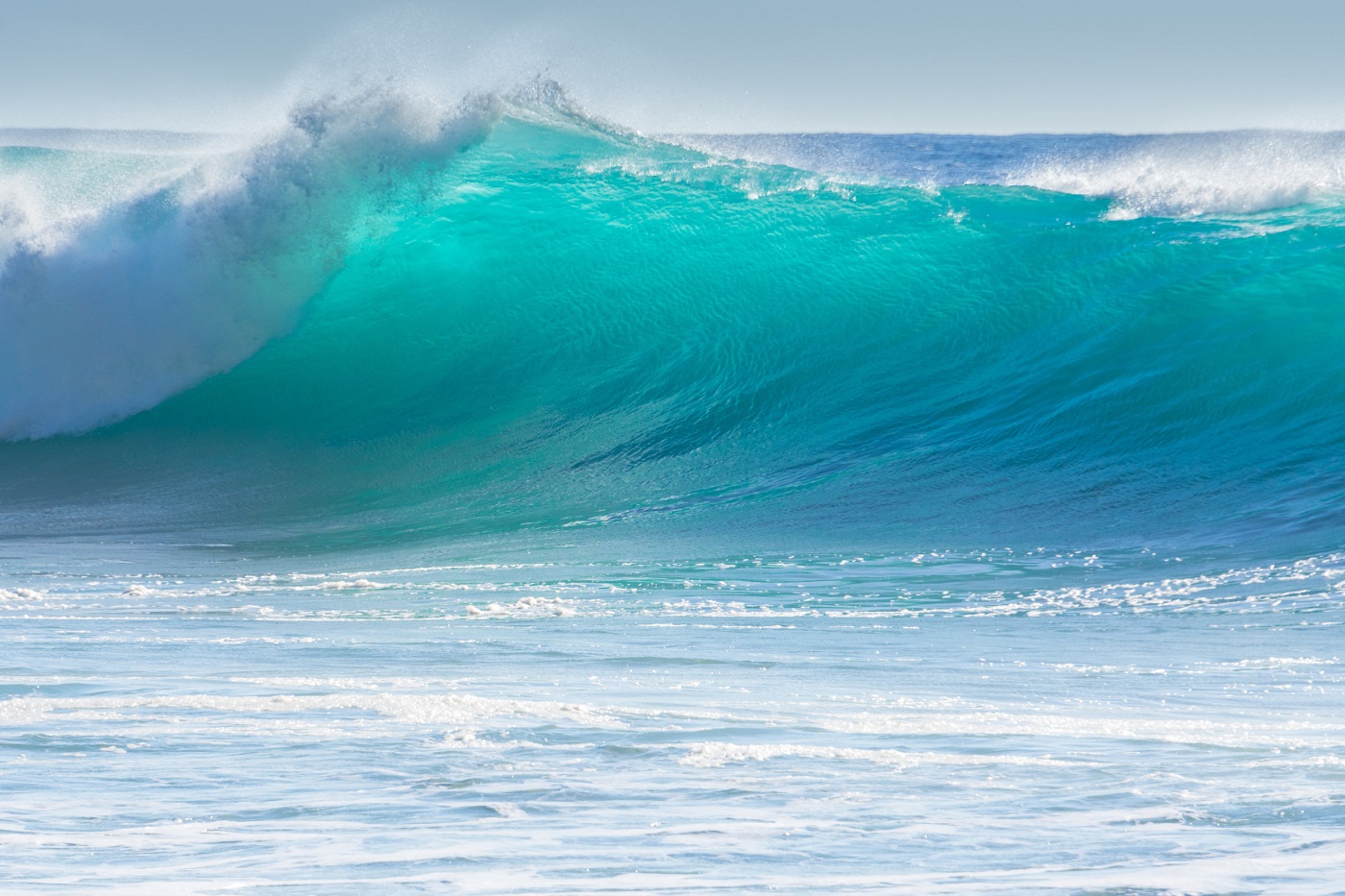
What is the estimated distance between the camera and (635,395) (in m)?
9.48

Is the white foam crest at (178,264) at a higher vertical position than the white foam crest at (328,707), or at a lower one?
higher

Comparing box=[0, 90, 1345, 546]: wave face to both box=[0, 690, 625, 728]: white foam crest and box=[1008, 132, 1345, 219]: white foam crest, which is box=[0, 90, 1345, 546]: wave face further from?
box=[0, 690, 625, 728]: white foam crest

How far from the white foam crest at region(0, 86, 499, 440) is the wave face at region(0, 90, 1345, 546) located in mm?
27

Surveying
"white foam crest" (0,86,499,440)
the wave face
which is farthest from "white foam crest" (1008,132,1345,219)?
"white foam crest" (0,86,499,440)

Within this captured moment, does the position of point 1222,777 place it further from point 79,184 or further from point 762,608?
point 79,184

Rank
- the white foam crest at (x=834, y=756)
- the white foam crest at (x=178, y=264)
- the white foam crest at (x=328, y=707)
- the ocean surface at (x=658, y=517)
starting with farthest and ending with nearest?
the white foam crest at (x=178, y=264) → the white foam crest at (x=328, y=707) → the white foam crest at (x=834, y=756) → the ocean surface at (x=658, y=517)

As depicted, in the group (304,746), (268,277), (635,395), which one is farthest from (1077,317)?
(304,746)

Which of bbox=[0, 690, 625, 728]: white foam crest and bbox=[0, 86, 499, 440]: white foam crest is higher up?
bbox=[0, 86, 499, 440]: white foam crest

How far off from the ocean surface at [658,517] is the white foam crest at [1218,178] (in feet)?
0.20

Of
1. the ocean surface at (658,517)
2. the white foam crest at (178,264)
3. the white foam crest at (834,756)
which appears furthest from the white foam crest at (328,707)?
the white foam crest at (178,264)

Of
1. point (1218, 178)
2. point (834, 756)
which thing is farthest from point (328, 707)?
point (1218, 178)

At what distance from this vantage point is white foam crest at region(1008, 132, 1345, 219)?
1062 cm

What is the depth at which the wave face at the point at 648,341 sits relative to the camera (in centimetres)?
775

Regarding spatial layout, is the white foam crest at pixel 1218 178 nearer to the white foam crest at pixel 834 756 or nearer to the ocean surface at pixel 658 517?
the ocean surface at pixel 658 517
